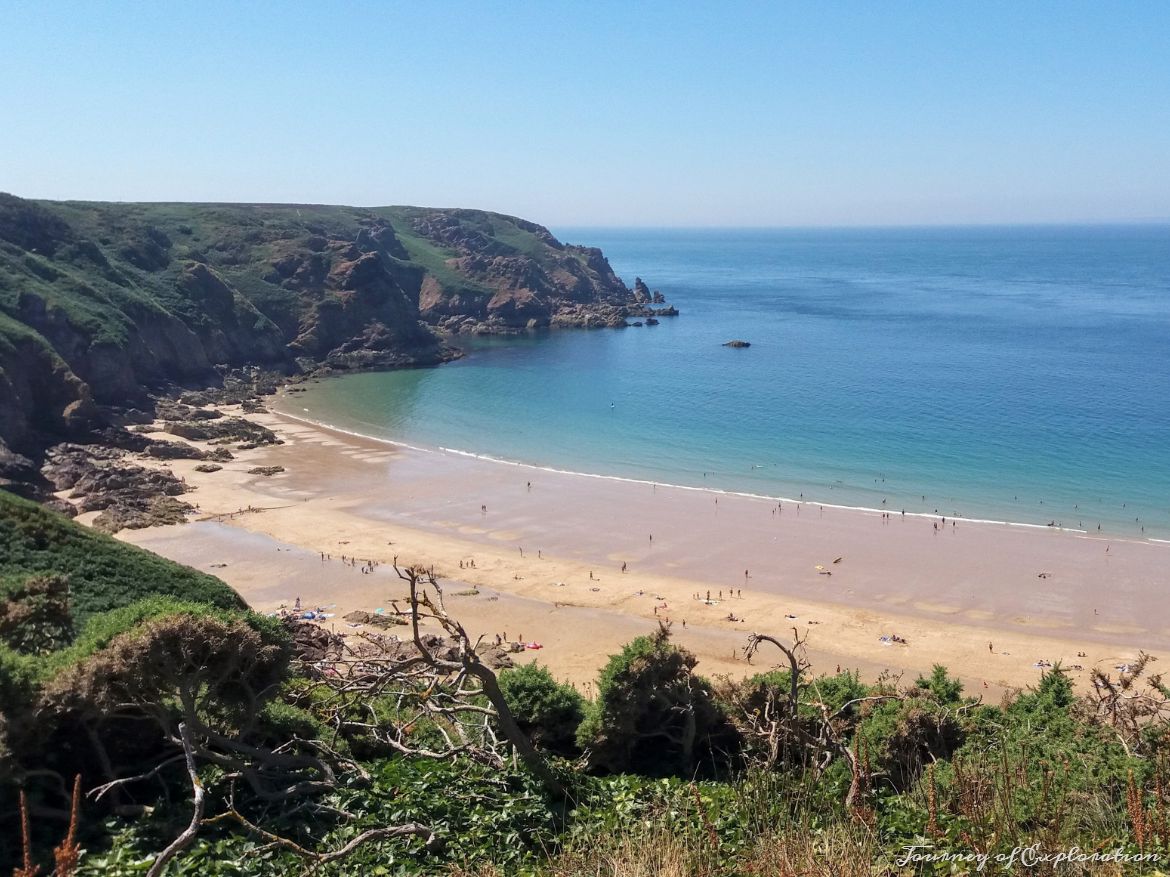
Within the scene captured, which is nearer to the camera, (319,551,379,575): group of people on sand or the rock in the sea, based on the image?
(319,551,379,575): group of people on sand

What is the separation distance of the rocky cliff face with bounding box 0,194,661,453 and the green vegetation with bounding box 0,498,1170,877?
38.3 metres

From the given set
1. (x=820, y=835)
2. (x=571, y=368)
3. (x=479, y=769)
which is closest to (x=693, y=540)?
(x=479, y=769)

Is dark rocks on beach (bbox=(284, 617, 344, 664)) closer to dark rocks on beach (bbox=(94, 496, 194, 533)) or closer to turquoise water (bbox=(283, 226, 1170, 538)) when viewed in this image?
dark rocks on beach (bbox=(94, 496, 194, 533))

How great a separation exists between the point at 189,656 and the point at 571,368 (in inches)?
2659

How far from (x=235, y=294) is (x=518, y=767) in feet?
255

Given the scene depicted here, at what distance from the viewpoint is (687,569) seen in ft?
106

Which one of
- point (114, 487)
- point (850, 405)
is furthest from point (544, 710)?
point (850, 405)

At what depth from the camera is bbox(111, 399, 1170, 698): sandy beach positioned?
1006 inches

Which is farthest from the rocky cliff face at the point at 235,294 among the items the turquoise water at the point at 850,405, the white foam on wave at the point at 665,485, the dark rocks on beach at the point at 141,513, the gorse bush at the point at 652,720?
the gorse bush at the point at 652,720

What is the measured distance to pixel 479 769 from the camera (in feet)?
32.9

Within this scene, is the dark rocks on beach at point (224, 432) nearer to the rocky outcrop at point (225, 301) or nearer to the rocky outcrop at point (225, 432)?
the rocky outcrop at point (225, 432)

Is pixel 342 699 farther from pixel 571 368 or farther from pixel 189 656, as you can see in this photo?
pixel 571 368

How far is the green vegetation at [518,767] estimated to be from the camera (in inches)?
243

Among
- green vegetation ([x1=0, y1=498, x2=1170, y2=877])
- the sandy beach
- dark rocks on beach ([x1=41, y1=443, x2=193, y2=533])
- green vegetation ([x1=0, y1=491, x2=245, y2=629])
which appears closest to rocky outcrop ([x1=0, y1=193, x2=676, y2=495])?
dark rocks on beach ([x1=41, y1=443, x2=193, y2=533])
